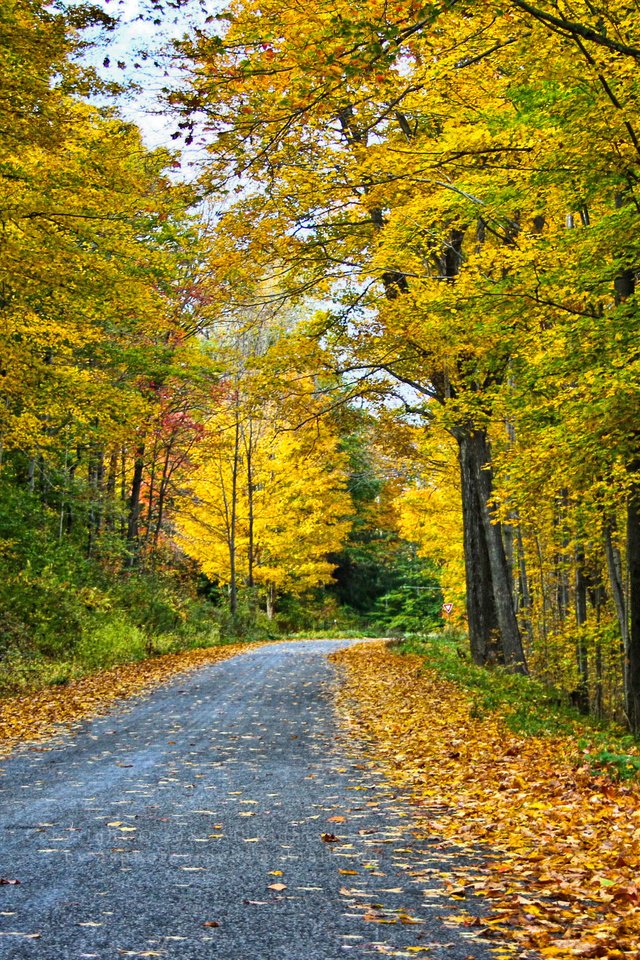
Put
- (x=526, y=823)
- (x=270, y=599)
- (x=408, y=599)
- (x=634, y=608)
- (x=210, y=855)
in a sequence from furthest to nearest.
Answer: (x=408, y=599) → (x=270, y=599) → (x=634, y=608) → (x=526, y=823) → (x=210, y=855)

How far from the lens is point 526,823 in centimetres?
596

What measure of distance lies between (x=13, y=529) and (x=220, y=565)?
1658 centimetres

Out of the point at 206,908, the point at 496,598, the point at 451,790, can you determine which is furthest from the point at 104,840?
the point at 496,598

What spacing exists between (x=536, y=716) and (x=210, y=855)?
684cm

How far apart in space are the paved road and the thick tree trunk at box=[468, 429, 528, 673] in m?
7.23

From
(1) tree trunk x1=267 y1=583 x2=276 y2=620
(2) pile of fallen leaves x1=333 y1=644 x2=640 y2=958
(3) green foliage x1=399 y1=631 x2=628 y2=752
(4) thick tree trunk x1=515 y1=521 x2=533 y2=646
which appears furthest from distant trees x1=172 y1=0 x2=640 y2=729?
(1) tree trunk x1=267 y1=583 x2=276 y2=620

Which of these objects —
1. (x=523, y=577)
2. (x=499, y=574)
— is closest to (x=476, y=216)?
(x=499, y=574)

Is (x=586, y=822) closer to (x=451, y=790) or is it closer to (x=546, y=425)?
(x=451, y=790)

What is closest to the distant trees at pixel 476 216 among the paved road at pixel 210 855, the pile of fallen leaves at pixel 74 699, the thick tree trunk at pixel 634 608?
the thick tree trunk at pixel 634 608

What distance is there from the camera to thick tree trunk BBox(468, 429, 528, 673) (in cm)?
1593

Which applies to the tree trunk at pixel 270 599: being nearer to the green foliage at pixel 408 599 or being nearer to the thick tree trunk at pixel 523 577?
the green foliage at pixel 408 599

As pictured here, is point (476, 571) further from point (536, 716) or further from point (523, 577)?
point (536, 716)

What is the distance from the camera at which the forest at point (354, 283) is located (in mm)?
7316

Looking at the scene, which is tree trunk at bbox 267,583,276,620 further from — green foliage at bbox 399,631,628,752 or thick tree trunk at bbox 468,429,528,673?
thick tree trunk at bbox 468,429,528,673
